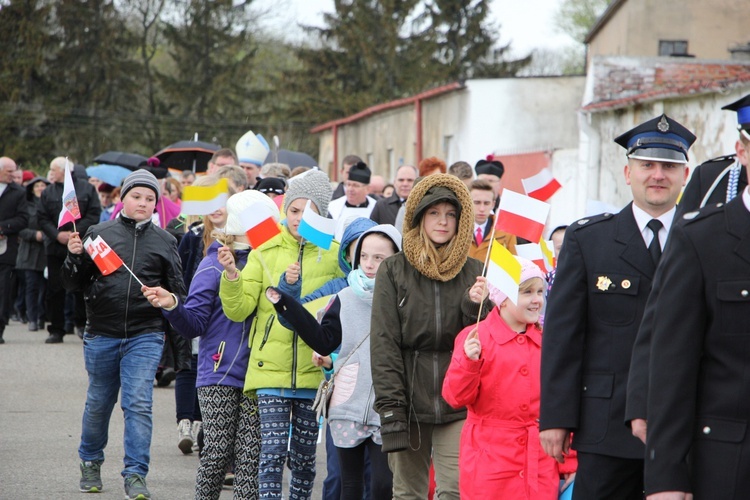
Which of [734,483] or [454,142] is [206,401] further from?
[454,142]

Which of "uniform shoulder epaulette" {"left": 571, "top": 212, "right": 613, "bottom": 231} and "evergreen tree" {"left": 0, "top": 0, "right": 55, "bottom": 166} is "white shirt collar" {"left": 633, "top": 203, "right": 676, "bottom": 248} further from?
"evergreen tree" {"left": 0, "top": 0, "right": 55, "bottom": 166}

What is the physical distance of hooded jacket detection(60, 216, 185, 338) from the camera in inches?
314

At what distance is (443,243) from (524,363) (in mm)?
852

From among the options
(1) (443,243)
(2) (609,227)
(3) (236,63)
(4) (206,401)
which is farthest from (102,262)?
(3) (236,63)

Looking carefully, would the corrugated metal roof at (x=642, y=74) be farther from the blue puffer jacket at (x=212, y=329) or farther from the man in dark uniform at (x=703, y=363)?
the man in dark uniform at (x=703, y=363)

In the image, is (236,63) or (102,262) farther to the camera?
(236,63)

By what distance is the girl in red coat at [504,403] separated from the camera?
5.43 m

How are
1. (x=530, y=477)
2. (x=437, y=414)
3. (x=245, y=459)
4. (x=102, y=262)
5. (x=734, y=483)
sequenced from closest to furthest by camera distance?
(x=734, y=483) → (x=530, y=477) → (x=437, y=414) → (x=245, y=459) → (x=102, y=262)

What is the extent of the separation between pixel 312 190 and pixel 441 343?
5.85ft

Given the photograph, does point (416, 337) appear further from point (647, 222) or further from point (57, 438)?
point (57, 438)

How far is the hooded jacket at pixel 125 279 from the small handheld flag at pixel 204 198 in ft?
1.61

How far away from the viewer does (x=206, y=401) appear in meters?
7.15

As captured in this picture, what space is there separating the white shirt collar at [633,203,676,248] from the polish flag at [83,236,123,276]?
3.96 meters

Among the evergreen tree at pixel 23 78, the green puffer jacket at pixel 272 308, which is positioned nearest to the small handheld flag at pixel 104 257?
the green puffer jacket at pixel 272 308
